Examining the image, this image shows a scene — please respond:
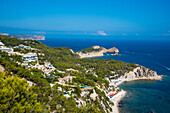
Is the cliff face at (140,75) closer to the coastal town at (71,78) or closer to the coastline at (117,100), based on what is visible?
the coastal town at (71,78)

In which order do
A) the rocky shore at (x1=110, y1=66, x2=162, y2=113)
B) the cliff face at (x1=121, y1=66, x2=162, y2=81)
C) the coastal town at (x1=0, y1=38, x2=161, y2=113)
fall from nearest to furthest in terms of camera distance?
the coastal town at (x1=0, y1=38, x2=161, y2=113)
the rocky shore at (x1=110, y1=66, x2=162, y2=113)
the cliff face at (x1=121, y1=66, x2=162, y2=81)

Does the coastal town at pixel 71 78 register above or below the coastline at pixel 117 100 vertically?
above

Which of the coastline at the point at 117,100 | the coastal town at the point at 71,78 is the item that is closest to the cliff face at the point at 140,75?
the coastal town at the point at 71,78

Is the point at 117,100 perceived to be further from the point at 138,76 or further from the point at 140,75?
the point at 140,75

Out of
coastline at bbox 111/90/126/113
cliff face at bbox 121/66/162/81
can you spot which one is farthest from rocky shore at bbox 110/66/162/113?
coastline at bbox 111/90/126/113

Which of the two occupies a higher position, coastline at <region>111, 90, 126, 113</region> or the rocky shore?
the rocky shore

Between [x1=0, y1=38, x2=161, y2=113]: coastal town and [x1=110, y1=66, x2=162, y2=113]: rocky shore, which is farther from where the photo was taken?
[x1=110, y1=66, x2=162, y2=113]: rocky shore

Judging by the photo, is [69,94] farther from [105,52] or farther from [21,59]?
[105,52]

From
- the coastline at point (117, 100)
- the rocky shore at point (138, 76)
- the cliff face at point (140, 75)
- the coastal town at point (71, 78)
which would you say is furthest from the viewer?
the cliff face at point (140, 75)

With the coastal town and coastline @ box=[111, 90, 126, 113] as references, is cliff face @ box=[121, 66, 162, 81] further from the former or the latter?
coastline @ box=[111, 90, 126, 113]
